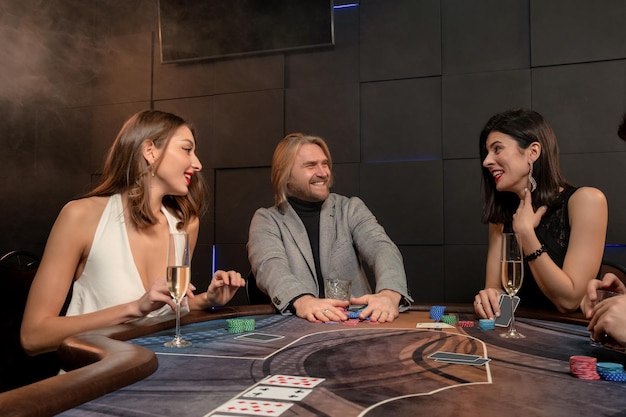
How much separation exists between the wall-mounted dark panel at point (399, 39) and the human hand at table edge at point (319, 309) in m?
2.27

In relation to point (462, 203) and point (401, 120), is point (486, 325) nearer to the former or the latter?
point (462, 203)

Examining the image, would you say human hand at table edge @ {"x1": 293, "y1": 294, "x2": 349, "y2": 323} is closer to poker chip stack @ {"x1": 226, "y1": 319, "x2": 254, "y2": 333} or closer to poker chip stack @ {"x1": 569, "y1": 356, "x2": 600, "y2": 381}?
poker chip stack @ {"x1": 226, "y1": 319, "x2": 254, "y2": 333}

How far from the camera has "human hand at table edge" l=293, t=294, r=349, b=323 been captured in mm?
1716

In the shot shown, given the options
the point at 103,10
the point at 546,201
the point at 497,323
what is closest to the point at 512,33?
the point at 546,201

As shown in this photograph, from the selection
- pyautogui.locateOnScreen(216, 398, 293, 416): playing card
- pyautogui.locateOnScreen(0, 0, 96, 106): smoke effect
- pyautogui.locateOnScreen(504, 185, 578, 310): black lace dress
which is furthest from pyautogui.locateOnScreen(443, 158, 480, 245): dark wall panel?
pyautogui.locateOnScreen(0, 0, 96, 106): smoke effect

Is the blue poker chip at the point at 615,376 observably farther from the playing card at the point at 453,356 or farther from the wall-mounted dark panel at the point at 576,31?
the wall-mounted dark panel at the point at 576,31

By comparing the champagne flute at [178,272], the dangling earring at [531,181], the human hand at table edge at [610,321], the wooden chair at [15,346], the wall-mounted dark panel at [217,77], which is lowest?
the wooden chair at [15,346]

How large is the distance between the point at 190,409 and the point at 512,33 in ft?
11.0

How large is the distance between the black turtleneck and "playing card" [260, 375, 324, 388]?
1606mm

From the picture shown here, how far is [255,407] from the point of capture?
817 mm

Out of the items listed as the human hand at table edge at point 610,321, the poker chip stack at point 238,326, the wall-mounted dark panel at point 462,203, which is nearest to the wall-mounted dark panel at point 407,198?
the wall-mounted dark panel at point 462,203

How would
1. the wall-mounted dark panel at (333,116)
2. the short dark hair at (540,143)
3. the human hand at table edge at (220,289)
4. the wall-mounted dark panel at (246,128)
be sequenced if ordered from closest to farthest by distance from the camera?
1. the human hand at table edge at (220,289)
2. the short dark hair at (540,143)
3. the wall-mounted dark panel at (333,116)
4. the wall-mounted dark panel at (246,128)

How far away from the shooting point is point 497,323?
5.38 feet

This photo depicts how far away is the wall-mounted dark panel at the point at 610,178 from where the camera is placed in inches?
126
